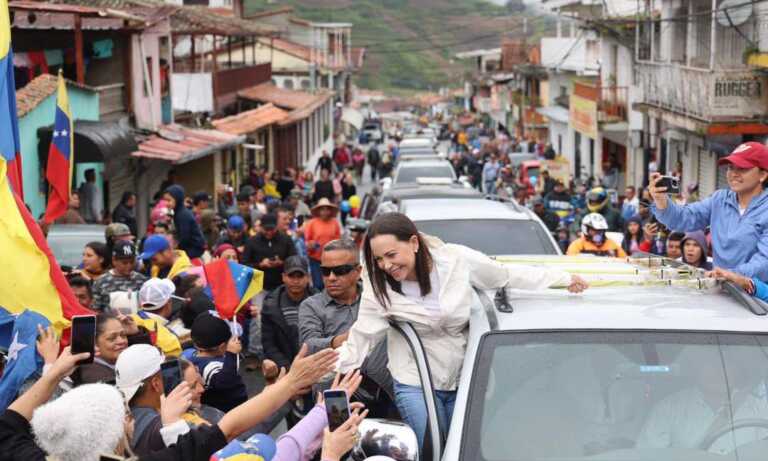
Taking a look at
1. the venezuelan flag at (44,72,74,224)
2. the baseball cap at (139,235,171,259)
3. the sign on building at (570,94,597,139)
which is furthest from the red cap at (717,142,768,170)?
the sign on building at (570,94,597,139)

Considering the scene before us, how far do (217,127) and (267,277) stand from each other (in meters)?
22.6

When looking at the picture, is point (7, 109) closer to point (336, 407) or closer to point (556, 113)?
point (336, 407)

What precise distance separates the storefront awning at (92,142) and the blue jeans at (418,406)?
14.4 m

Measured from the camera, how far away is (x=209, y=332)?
7312 mm

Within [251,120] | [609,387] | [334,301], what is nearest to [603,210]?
[334,301]

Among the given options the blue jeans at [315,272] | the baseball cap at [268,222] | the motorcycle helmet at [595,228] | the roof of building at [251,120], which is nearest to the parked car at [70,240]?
the baseball cap at [268,222]

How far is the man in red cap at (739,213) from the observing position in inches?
269

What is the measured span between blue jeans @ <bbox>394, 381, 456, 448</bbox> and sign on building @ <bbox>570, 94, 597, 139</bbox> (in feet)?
123

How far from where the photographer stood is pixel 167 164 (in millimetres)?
31781

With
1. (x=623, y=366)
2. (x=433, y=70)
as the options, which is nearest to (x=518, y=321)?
(x=623, y=366)

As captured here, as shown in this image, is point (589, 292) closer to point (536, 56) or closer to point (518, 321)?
point (518, 321)

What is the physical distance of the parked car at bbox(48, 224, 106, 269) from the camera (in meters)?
13.8

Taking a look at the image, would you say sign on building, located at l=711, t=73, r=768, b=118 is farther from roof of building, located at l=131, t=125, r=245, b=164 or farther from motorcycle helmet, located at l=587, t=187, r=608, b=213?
roof of building, located at l=131, t=125, r=245, b=164

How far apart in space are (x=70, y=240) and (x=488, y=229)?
4731 millimetres
